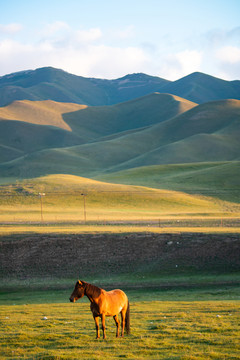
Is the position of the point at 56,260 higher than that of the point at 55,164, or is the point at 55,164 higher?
the point at 55,164

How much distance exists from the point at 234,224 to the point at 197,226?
206 inches

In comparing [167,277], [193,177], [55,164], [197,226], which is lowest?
[167,277]

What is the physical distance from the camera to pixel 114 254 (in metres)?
38.0

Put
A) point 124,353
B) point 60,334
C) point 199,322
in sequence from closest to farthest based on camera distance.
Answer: point 124,353 → point 60,334 → point 199,322

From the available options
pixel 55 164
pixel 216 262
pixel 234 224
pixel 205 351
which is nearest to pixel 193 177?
pixel 234 224

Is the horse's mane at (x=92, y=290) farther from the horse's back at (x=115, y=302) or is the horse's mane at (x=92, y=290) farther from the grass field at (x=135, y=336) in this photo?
the grass field at (x=135, y=336)

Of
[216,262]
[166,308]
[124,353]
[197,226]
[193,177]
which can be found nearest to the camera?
[124,353]

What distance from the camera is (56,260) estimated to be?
122ft

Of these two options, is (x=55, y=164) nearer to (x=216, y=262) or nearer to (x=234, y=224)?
(x=234, y=224)

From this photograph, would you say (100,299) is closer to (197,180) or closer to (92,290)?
(92,290)

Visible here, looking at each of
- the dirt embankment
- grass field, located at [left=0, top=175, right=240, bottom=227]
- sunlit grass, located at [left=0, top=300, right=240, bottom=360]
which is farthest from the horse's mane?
grass field, located at [left=0, top=175, right=240, bottom=227]

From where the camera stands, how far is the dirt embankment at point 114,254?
117 feet

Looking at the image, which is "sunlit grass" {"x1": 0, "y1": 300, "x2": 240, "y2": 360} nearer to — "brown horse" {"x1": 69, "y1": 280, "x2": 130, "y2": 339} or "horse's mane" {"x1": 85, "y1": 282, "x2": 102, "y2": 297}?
"brown horse" {"x1": 69, "y1": 280, "x2": 130, "y2": 339}

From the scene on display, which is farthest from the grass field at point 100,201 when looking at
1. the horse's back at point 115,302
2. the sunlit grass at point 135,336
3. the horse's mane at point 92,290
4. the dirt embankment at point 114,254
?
the horse's mane at point 92,290
